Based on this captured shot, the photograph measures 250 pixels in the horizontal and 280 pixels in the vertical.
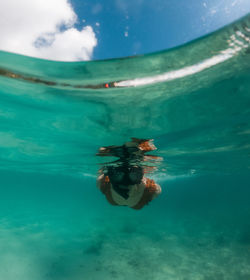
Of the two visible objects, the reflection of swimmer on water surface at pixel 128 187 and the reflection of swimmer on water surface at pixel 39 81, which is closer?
the reflection of swimmer on water surface at pixel 39 81

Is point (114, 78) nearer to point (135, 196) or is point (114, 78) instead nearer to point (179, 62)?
point (179, 62)

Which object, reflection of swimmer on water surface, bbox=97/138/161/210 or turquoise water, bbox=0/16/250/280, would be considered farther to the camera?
reflection of swimmer on water surface, bbox=97/138/161/210

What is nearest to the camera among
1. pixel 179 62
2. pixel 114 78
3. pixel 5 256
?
pixel 179 62

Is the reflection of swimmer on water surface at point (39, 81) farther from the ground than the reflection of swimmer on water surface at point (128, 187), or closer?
farther from the ground

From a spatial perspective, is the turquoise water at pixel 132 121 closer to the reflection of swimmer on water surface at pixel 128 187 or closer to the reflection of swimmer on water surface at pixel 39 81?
the reflection of swimmer on water surface at pixel 39 81

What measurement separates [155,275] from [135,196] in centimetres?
827

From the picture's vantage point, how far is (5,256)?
15.4m

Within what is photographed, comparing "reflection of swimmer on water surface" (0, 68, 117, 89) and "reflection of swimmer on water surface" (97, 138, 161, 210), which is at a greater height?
"reflection of swimmer on water surface" (0, 68, 117, 89)

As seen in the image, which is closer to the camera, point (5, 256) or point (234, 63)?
point (234, 63)

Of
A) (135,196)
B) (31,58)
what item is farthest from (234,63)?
(31,58)

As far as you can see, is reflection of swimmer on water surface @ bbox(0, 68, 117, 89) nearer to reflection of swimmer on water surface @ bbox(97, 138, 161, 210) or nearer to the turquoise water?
the turquoise water

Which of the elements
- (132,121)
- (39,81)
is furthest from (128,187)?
(39,81)

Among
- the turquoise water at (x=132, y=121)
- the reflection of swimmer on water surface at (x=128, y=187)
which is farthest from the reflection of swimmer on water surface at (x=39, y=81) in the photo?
the reflection of swimmer on water surface at (x=128, y=187)

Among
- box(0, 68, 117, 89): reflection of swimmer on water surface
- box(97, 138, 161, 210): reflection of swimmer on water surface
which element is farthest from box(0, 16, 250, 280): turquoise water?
box(97, 138, 161, 210): reflection of swimmer on water surface
